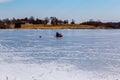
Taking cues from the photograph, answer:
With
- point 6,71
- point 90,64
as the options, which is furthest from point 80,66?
point 6,71

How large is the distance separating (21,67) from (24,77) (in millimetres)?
3682

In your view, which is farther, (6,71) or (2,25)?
(2,25)

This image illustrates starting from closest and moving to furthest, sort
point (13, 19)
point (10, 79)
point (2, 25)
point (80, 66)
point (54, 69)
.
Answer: point (10, 79) → point (54, 69) → point (80, 66) → point (2, 25) → point (13, 19)

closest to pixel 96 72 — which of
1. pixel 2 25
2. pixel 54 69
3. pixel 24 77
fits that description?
pixel 54 69

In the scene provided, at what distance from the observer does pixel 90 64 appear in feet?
69.2

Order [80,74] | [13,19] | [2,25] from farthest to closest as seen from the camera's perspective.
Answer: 1. [13,19]
2. [2,25]
3. [80,74]

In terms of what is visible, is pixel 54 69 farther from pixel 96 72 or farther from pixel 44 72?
pixel 96 72

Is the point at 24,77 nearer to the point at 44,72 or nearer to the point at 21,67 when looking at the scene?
the point at 44,72

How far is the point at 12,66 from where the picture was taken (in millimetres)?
19438

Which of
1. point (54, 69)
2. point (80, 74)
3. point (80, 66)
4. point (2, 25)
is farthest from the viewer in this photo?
point (2, 25)

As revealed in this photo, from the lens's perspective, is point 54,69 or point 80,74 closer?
point 80,74

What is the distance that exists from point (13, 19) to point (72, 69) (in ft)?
586

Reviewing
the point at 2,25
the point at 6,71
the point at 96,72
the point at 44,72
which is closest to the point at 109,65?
the point at 96,72

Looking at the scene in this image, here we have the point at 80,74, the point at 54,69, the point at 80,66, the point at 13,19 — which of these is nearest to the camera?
the point at 80,74
